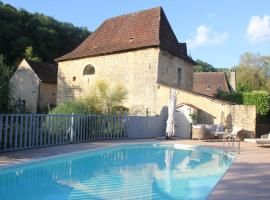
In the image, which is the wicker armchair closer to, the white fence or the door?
the door

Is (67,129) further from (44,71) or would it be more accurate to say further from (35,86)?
(44,71)

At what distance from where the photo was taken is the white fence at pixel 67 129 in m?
10.6

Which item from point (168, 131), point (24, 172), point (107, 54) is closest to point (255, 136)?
point (168, 131)

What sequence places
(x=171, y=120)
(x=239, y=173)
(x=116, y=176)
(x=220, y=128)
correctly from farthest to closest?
(x=220, y=128)
(x=171, y=120)
(x=116, y=176)
(x=239, y=173)

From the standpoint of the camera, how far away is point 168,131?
1756cm

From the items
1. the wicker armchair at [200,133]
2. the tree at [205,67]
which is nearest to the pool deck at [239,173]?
the wicker armchair at [200,133]

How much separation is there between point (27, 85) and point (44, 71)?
2121mm

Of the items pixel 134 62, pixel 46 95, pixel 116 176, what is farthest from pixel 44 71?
pixel 116 176

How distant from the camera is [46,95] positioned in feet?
101

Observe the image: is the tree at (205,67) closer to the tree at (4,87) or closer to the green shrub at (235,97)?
the green shrub at (235,97)

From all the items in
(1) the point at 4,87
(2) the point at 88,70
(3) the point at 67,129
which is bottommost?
(3) the point at 67,129

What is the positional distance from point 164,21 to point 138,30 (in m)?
2.32

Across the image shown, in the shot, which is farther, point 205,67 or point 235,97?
point 205,67

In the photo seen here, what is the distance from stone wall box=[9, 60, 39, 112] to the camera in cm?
3016
